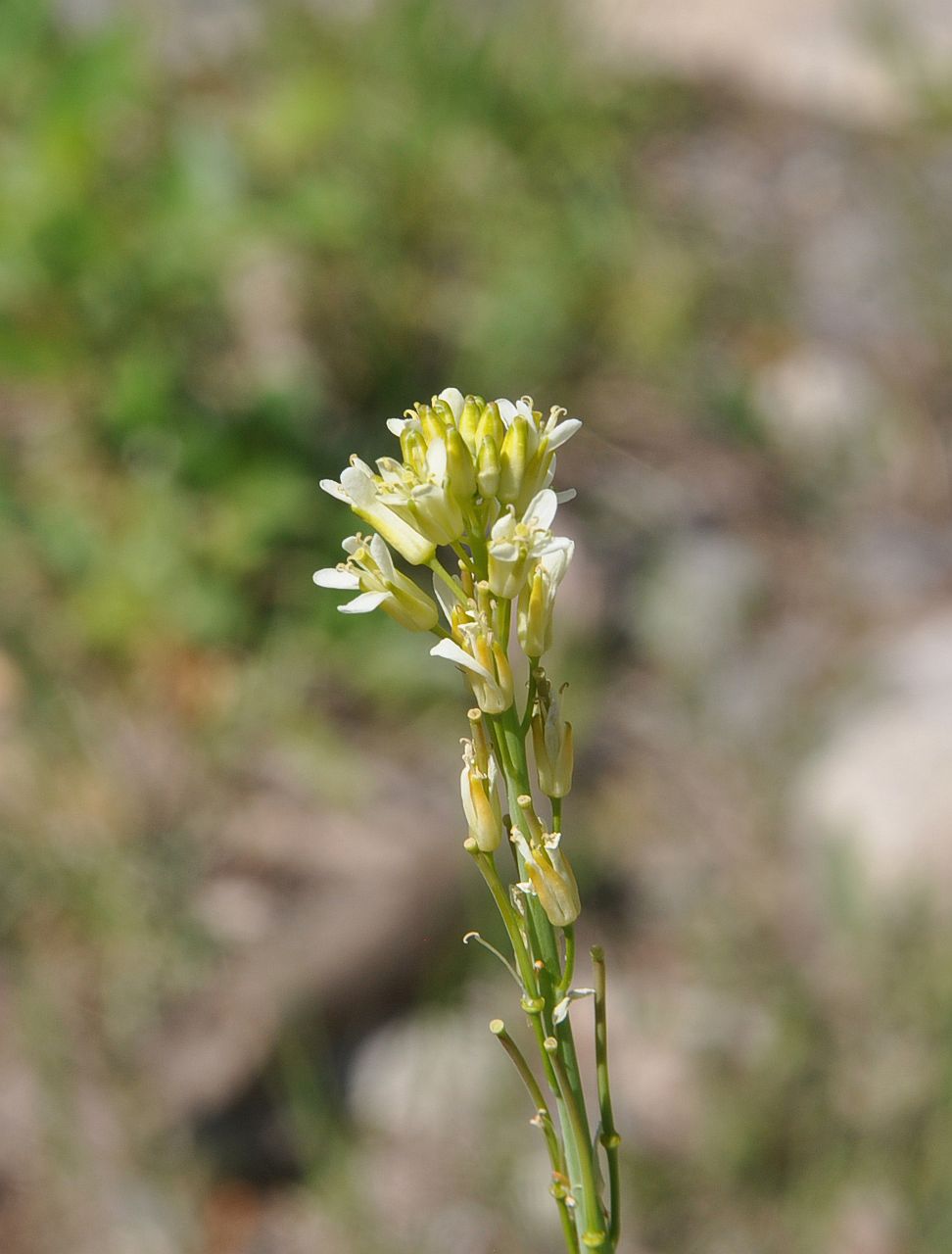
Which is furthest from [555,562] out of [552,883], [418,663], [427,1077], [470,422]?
[418,663]

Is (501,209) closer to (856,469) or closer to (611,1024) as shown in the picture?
(856,469)

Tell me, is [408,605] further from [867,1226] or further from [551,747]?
[867,1226]

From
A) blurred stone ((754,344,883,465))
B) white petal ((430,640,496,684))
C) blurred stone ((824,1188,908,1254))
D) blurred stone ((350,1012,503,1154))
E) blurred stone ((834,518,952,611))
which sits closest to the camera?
white petal ((430,640,496,684))

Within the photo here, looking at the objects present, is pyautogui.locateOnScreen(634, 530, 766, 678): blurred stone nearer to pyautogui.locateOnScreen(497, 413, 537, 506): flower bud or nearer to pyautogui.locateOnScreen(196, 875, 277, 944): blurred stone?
pyautogui.locateOnScreen(196, 875, 277, 944): blurred stone

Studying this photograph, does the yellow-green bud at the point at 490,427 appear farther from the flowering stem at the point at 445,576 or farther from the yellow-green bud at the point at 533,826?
the yellow-green bud at the point at 533,826

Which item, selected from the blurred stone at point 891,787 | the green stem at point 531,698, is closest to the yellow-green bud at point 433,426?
the green stem at point 531,698

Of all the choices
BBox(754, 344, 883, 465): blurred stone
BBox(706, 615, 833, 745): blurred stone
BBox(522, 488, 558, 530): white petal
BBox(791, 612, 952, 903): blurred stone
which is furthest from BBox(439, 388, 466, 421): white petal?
BBox(754, 344, 883, 465): blurred stone

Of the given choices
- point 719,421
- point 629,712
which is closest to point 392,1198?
point 629,712

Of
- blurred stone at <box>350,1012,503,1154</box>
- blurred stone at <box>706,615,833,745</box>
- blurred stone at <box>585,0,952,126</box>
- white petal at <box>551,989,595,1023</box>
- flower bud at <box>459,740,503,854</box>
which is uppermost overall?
blurred stone at <box>585,0,952,126</box>
